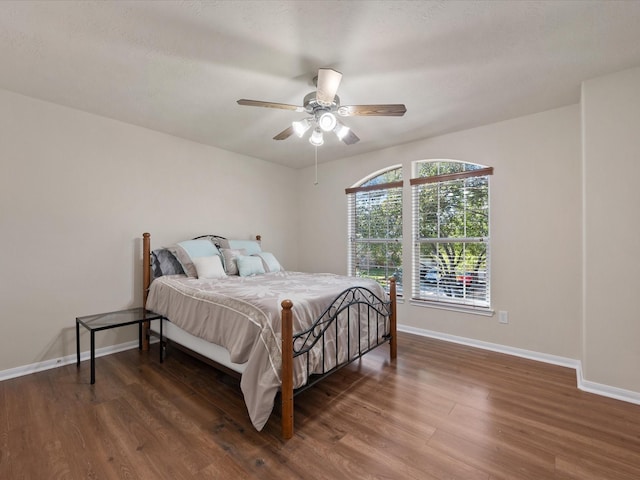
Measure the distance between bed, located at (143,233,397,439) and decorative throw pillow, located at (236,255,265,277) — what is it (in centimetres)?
1

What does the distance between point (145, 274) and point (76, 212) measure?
0.90 meters

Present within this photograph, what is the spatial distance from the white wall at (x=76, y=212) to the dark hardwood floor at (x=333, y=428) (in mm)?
533

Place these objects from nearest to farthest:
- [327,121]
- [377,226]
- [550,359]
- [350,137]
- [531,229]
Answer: [327,121] → [350,137] → [550,359] → [531,229] → [377,226]

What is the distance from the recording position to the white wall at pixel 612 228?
226 cm

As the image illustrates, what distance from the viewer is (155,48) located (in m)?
2.04

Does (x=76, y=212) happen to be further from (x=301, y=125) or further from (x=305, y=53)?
(x=305, y=53)

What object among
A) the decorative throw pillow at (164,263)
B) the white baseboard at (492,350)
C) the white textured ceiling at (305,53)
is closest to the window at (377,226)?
the white baseboard at (492,350)

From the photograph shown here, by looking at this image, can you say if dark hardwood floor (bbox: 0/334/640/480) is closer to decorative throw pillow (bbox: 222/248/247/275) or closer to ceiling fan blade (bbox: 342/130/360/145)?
decorative throw pillow (bbox: 222/248/247/275)

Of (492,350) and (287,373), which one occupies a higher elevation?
(287,373)

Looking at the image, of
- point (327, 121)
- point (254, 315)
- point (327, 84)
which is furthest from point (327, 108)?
point (254, 315)

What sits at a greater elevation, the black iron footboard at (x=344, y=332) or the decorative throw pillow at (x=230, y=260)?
the decorative throw pillow at (x=230, y=260)

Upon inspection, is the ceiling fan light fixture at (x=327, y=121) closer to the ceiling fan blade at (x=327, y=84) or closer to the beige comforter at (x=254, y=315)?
the ceiling fan blade at (x=327, y=84)

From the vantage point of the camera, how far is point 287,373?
183cm

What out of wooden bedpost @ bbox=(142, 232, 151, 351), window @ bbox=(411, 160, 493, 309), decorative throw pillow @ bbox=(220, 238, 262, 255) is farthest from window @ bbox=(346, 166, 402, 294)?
wooden bedpost @ bbox=(142, 232, 151, 351)
